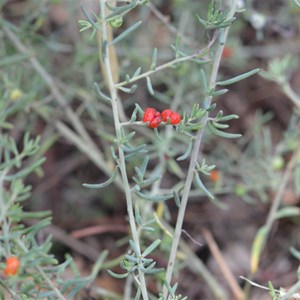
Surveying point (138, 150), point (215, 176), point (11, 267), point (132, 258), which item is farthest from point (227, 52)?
point (11, 267)

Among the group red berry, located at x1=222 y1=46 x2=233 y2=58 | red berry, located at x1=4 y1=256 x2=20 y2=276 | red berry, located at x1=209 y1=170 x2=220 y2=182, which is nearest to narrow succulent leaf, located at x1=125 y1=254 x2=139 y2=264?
red berry, located at x1=4 y1=256 x2=20 y2=276

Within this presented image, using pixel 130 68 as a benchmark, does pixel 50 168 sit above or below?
below

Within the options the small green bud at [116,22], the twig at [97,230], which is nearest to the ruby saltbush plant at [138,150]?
the small green bud at [116,22]

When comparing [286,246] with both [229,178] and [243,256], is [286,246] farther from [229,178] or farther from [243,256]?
[229,178]

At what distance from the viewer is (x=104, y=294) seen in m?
1.74

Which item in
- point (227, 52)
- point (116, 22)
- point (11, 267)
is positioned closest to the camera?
point (11, 267)

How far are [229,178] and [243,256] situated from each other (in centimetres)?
41

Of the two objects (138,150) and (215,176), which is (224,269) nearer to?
(215,176)

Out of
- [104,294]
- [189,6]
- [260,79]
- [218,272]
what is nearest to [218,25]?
[104,294]

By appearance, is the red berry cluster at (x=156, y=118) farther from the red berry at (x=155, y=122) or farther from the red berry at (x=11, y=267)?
the red berry at (x=11, y=267)

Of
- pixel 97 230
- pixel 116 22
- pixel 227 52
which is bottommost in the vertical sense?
pixel 97 230

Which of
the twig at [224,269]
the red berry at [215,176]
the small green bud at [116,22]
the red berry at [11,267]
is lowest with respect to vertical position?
the twig at [224,269]

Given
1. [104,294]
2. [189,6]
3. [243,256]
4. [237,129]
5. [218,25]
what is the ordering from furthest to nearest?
[237,129] → [243,256] → [189,6] → [104,294] → [218,25]

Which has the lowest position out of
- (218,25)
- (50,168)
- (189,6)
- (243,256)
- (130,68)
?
(243,256)
